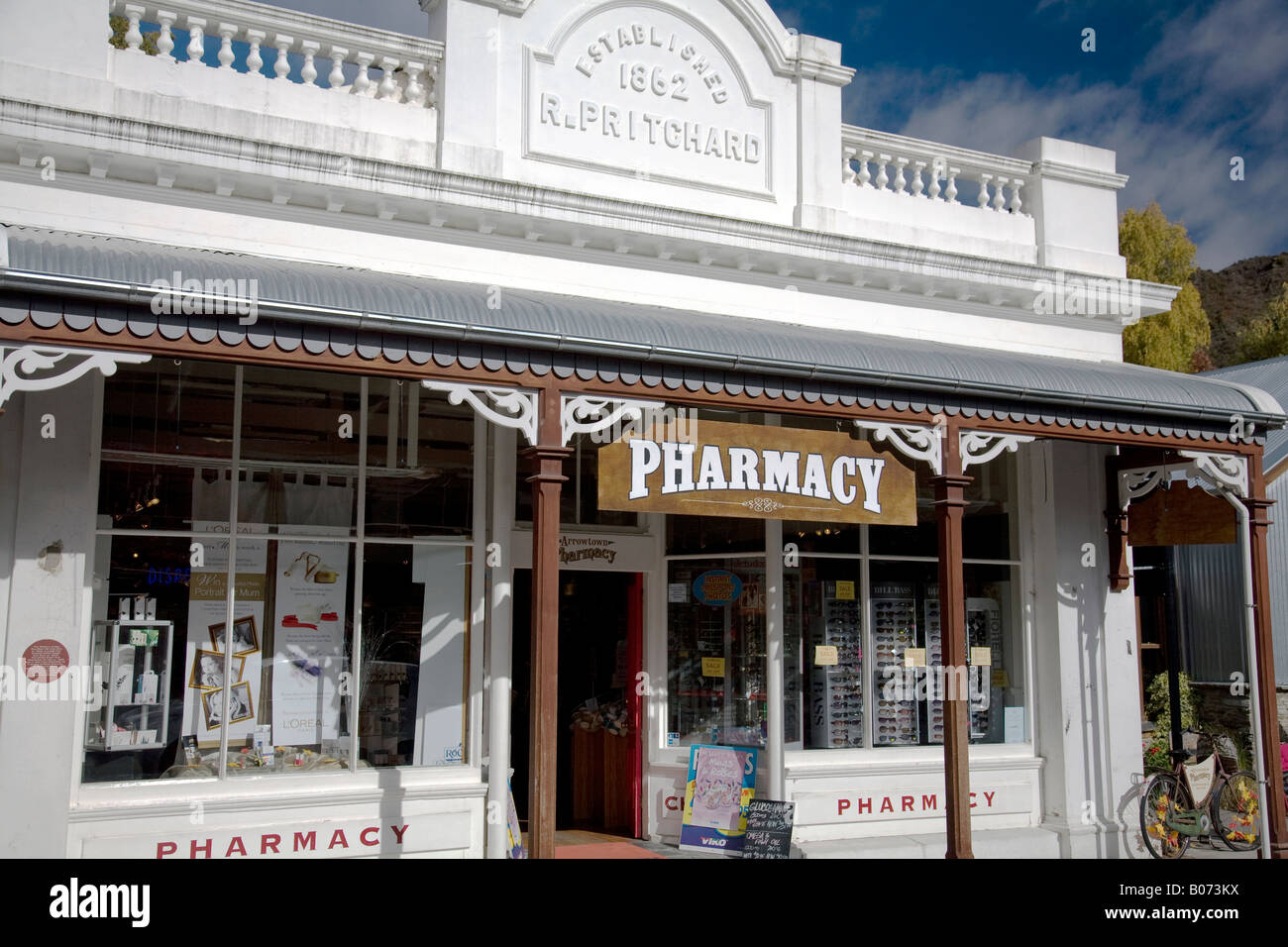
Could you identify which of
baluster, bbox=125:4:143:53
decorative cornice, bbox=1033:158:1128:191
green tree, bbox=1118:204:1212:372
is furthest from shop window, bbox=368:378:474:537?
green tree, bbox=1118:204:1212:372

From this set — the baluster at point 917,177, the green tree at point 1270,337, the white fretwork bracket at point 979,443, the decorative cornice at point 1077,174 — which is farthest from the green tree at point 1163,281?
the white fretwork bracket at point 979,443

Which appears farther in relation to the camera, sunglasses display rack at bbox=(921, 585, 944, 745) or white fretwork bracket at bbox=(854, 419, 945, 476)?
sunglasses display rack at bbox=(921, 585, 944, 745)

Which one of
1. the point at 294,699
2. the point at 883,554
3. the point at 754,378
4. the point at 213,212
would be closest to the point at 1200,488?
the point at 883,554

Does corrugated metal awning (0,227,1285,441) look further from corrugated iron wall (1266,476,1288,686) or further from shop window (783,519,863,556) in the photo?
corrugated iron wall (1266,476,1288,686)

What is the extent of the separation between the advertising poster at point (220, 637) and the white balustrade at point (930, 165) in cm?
612

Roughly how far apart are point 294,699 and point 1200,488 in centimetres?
771

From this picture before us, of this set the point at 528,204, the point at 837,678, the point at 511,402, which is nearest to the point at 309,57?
the point at 528,204

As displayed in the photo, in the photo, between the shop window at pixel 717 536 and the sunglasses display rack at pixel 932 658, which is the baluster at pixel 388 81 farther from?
the sunglasses display rack at pixel 932 658

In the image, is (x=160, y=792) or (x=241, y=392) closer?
(x=160, y=792)

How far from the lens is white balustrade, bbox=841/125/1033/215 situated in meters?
10.3

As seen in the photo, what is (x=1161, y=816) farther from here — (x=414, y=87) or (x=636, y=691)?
(x=414, y=87)

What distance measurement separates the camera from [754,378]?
7352 millimetres

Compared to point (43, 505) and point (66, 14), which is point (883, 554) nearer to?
point (43, 505)

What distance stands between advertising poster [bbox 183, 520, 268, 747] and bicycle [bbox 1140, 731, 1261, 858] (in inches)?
294
